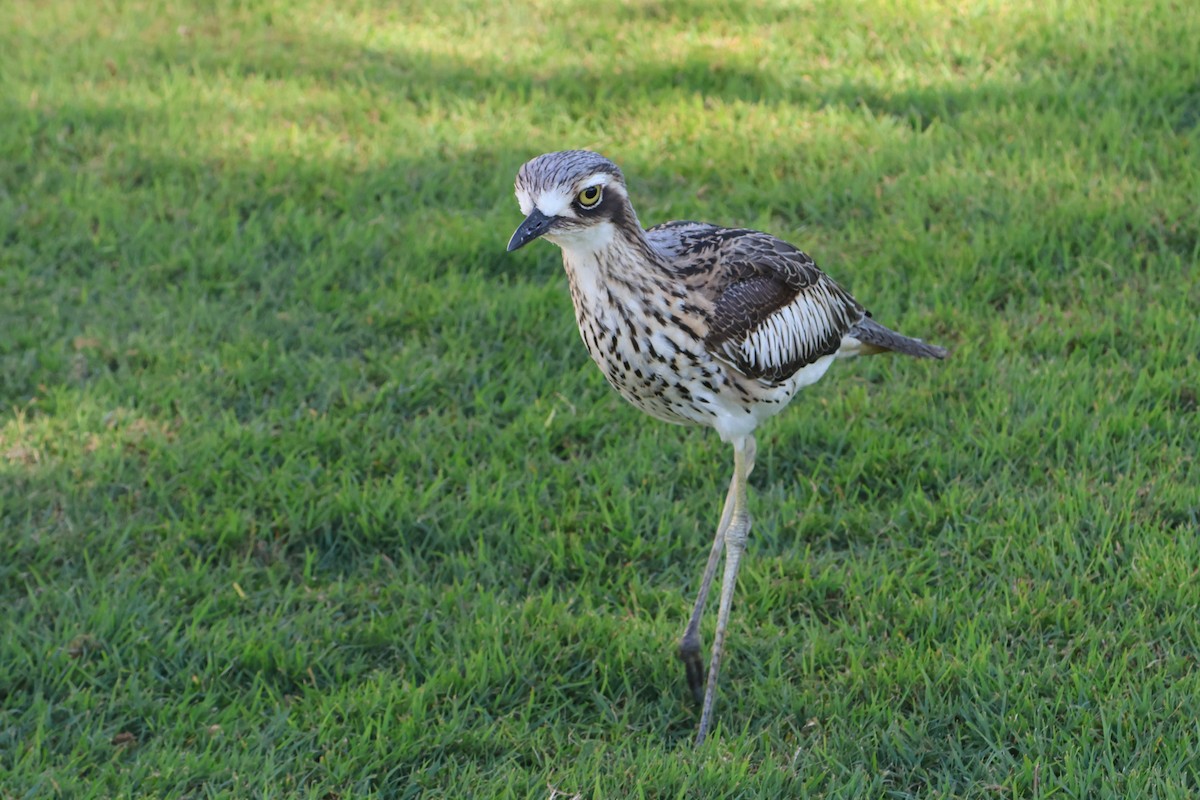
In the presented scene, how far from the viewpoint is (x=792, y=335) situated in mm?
4312

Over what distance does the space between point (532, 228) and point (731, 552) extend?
133 centimetres

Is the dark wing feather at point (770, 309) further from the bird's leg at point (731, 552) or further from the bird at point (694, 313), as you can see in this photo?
the bird's leg at point (731, 552)

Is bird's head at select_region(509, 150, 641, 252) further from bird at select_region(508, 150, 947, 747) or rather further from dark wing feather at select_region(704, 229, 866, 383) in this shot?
dark wing feather at select_region(704, 229, 866, 383)

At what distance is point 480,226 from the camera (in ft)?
21.6

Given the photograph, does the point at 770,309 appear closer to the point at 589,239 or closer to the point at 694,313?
the point at 694,313

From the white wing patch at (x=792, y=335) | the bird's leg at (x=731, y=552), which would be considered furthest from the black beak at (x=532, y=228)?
the bird's leg at (x=731, y=552)

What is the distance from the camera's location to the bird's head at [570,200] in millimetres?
3623

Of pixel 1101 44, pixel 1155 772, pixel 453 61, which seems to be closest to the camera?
pixel 1155 772

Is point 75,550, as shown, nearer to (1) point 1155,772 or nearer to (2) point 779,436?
(2) point 779,436

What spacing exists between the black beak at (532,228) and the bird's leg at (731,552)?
987 millimetres

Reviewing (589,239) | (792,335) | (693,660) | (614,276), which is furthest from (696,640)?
(589,239)

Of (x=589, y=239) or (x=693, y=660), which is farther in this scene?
(x=693, y=660)

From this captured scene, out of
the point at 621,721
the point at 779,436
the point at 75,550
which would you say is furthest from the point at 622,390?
the point at 75,550

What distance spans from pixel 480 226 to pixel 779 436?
200cm
